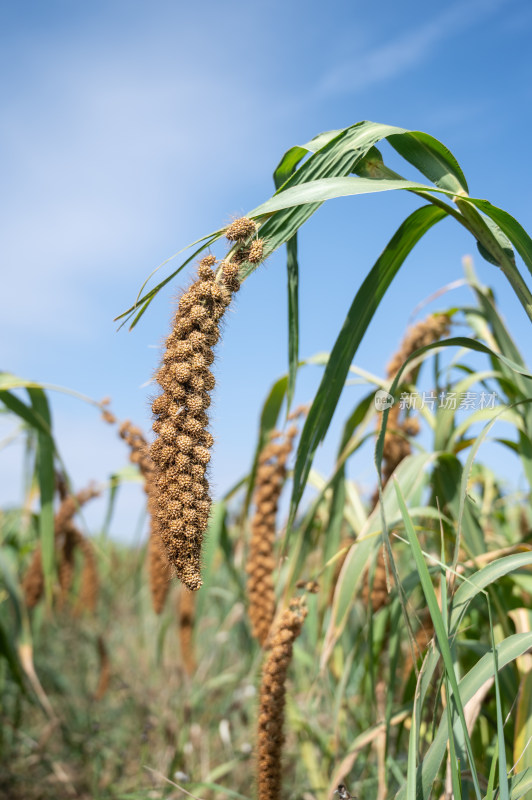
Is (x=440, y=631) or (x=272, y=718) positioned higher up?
(x=440, y=631)

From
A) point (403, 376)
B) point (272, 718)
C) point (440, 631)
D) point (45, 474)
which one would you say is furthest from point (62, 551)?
point (440, 631)

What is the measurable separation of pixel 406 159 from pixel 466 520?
926 mm

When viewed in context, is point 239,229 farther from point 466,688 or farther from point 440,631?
point 466,688

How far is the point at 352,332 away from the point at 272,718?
0.76m

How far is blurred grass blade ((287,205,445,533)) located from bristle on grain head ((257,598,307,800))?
0.28 meters

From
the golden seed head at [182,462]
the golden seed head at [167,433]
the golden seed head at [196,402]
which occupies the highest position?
the golden seed head at [196,402]

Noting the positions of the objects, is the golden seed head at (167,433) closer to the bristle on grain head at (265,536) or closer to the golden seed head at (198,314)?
the golden seed head at (198,314)

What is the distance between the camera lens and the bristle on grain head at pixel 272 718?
1.25 m

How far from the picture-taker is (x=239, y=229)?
0.99m

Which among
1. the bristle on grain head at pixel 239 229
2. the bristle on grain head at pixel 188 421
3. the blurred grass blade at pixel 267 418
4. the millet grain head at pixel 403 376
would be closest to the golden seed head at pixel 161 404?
the bristle on grain head at pixel 188 421

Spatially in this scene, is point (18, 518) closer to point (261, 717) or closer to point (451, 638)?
point (261, 717)

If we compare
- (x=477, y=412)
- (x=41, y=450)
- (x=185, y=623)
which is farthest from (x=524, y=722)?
(x=185, y=623)

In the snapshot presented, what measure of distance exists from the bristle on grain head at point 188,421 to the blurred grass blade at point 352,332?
0.99 feet

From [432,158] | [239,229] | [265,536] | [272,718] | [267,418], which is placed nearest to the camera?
[239,229]
